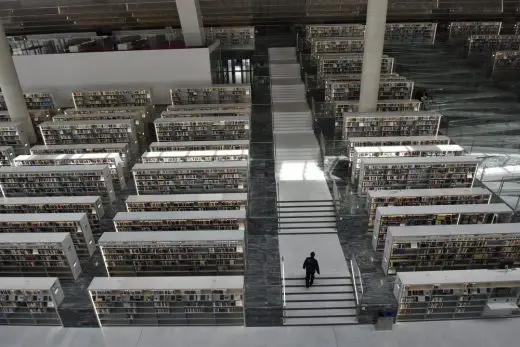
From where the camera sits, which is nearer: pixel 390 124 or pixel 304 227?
pixel 304 227

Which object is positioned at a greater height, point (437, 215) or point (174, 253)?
point (437, 215)

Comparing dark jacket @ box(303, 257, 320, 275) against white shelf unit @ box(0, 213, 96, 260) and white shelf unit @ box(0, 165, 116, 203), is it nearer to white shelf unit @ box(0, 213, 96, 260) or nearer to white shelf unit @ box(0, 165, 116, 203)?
white shelf unit @ box(0, 213, 96, 260)

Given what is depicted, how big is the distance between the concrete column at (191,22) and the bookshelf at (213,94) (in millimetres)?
2390

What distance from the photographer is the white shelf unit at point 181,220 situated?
8305 millimetres

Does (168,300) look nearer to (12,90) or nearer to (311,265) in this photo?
(311,265)

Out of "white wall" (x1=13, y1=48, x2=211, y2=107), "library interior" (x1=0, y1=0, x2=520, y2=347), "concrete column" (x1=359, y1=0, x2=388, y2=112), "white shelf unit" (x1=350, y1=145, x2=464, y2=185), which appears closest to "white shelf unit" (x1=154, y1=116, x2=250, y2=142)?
"library interior" (x1=0, y1=0, x2=520, y2=347)

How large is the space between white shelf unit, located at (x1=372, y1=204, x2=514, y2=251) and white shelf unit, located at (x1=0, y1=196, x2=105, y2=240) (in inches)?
261

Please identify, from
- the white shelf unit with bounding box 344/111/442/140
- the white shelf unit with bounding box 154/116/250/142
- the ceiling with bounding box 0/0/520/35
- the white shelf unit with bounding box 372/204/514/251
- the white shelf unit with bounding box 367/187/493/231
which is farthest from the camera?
the ceiling with bounding box 0/0/520/35

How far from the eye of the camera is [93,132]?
13.1 meters

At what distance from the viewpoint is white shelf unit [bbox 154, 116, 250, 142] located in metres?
12.8

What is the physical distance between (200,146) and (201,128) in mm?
1715

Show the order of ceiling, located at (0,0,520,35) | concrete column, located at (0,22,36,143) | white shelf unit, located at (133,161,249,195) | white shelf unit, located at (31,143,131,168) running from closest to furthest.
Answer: white shelf unit, located at (133,161,249,195)
white shelf unit, located at (31,143,131,168)
concrete column, located at (0,22,36,143)
ceiling, located at (0,0,520,35)

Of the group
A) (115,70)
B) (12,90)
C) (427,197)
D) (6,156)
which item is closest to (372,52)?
(427,197)

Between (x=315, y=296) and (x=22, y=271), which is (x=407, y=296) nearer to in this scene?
(x=315, y=296)
